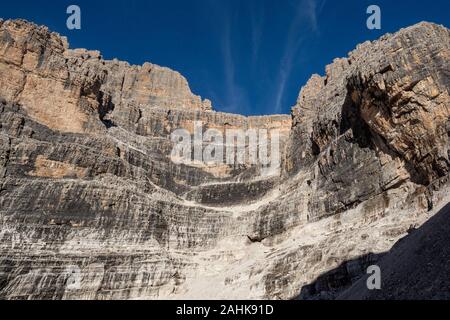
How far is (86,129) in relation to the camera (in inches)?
2420

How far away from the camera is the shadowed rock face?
107ft

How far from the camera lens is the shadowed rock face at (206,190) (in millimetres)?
32625

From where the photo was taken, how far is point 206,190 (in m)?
64.5

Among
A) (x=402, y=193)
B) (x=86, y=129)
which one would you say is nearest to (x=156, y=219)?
(x=86, y=129)

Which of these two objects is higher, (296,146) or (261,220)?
(296,146)

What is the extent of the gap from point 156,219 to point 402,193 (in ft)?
96.3

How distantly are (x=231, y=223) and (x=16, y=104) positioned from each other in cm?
3842

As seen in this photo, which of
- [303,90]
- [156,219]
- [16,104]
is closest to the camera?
[156,219]

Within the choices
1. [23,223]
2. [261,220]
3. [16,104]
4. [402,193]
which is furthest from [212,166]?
[402,193]

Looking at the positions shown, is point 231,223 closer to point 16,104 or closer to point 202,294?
point 202,294

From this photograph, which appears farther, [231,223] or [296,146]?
[296,146]

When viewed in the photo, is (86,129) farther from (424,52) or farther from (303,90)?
(424,52)

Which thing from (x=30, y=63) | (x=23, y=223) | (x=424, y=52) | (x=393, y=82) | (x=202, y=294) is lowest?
(x=202, y=294)

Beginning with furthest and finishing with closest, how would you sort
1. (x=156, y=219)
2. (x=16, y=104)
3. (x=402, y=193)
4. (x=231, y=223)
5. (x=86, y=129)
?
1. (x=86, y=129)
2. (x=16, y=104)
3. (x=231, y=223)
4. (x=156, y=219)
5. (x=402, y=193)
